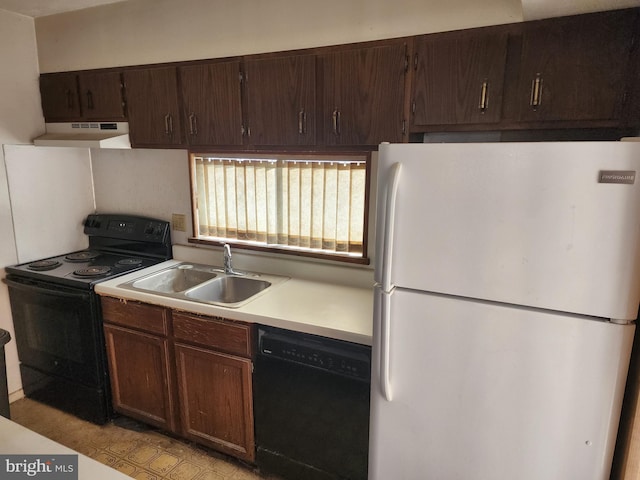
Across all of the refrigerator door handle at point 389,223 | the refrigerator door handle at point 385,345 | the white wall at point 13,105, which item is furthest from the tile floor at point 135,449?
the refrigerator door handle at point 389,223

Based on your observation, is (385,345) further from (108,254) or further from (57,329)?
(108,254)

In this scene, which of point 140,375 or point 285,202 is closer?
point 140,375

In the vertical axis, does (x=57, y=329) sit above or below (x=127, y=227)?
below

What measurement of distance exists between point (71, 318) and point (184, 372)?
0.81 metres

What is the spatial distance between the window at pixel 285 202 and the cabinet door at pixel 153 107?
0.29m

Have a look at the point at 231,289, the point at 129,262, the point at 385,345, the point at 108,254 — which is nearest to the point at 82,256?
the point at 108,254

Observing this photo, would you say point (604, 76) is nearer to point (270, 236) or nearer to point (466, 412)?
point (466, 412)

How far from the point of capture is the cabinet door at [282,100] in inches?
78.4

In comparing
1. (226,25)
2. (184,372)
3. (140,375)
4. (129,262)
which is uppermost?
(226,25)

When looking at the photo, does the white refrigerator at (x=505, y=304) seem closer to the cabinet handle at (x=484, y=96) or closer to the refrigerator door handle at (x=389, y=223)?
the refrigerator door handle at (x=389, y=223)

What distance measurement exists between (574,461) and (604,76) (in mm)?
1314

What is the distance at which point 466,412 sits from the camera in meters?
1.34

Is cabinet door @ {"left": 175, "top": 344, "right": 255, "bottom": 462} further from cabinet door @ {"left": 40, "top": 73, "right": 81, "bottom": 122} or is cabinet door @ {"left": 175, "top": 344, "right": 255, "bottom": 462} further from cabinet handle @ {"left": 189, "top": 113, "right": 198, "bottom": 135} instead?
cabinet door @ {"left": 40, "top": 73, "right": 81, "bottom": 122}

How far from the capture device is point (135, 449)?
2.31 meters
